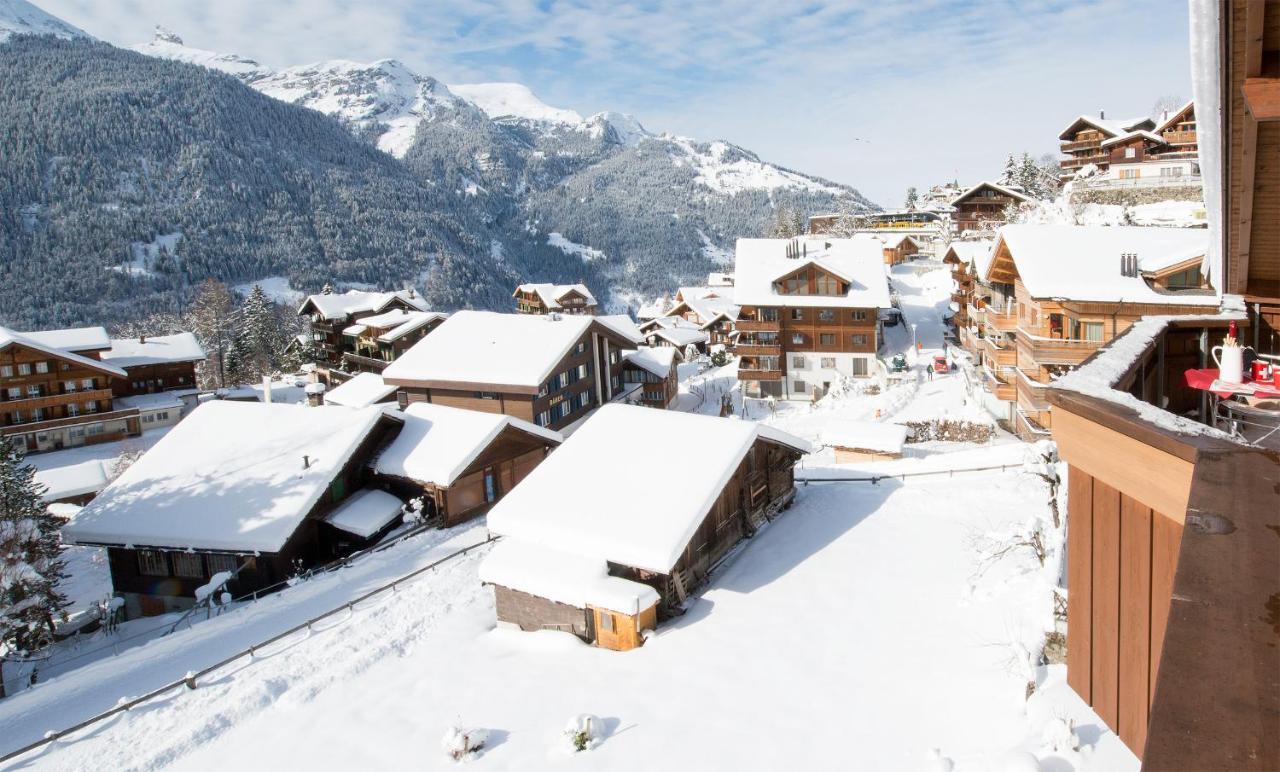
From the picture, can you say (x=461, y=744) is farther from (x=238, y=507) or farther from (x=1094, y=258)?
(x=1094, y=258)

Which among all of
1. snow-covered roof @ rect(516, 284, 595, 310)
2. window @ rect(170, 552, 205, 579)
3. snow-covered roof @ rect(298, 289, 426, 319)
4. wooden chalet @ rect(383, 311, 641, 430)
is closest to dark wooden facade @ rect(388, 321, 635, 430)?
wooden chalet @ rect(383, 311, 641, 430)

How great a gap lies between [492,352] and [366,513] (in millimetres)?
14151

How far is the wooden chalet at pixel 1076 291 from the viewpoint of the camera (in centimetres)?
2462

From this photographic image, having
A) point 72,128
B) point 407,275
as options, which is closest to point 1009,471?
point 407,275

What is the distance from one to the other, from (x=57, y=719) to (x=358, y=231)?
180 meters

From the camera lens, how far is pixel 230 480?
79.4ft

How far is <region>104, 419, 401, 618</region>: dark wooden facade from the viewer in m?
22.3

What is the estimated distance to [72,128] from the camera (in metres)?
164

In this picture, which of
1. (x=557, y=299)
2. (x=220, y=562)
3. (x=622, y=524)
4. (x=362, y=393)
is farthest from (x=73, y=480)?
(x=557, y=299)

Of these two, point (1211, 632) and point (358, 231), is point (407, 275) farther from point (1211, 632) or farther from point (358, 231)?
point (1211, 632)

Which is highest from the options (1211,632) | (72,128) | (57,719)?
(72,128)

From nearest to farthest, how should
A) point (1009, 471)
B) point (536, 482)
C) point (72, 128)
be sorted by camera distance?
point (536, 482) < point (1009, 471) < point (72, 128)

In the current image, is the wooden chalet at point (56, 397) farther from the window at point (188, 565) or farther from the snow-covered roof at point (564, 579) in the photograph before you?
the snow-covered roof at point (564, 579)

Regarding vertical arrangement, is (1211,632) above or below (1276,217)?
below
